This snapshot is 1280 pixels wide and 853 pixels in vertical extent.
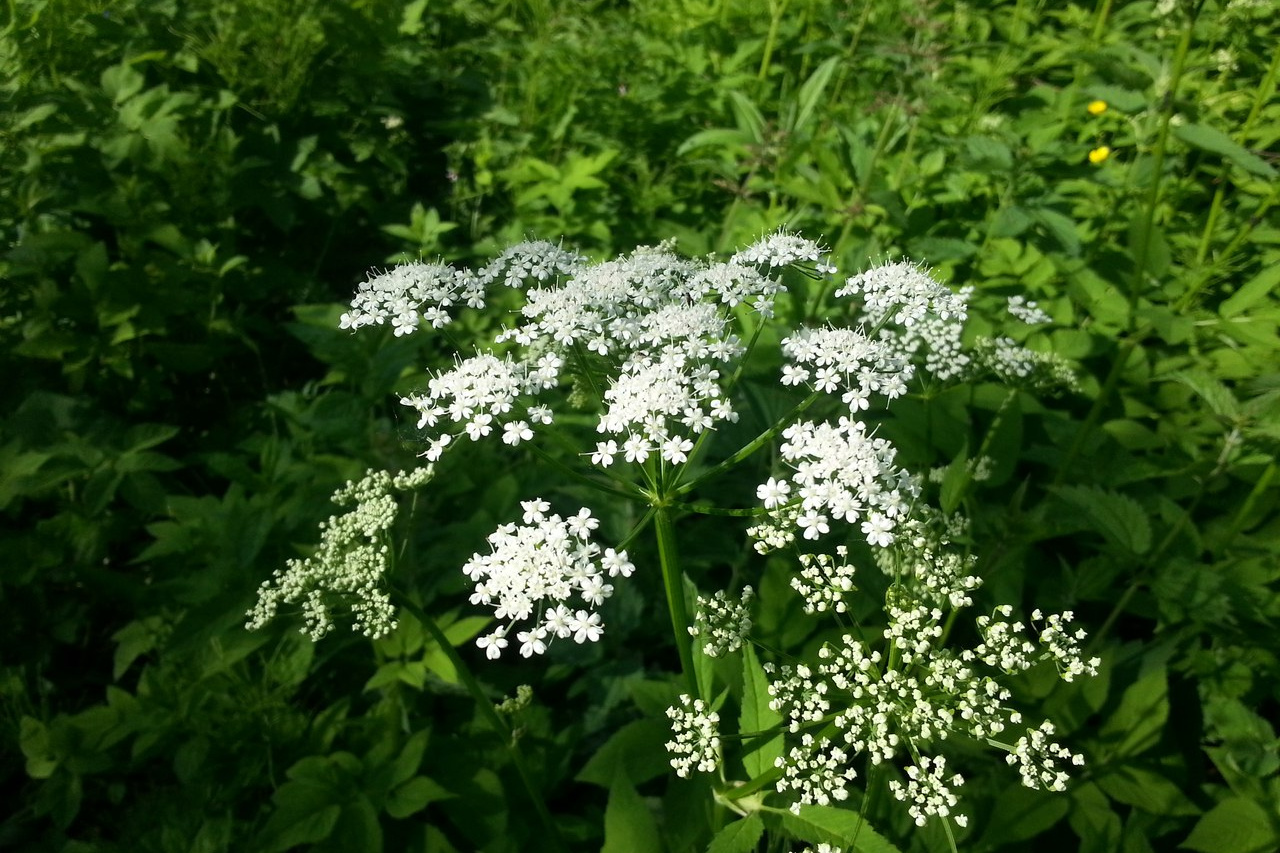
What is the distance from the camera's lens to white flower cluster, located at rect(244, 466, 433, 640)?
239cm

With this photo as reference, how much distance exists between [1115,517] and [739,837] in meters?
2.17

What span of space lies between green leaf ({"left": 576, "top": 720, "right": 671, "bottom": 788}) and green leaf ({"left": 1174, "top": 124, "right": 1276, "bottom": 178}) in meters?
3.16

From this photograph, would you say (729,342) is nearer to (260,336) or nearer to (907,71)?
(907,71)

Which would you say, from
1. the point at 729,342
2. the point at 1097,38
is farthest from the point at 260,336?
the point at 1097,38

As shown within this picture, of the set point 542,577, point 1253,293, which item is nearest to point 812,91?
point 1253,293

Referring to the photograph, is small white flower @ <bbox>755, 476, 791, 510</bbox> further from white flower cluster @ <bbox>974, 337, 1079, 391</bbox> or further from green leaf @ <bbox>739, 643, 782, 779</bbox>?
white flower cluster @ <bbox>974, 337, 1079, 391</bbox>

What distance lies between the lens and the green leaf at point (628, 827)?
7.69 feet

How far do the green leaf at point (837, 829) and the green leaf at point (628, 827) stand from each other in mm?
479

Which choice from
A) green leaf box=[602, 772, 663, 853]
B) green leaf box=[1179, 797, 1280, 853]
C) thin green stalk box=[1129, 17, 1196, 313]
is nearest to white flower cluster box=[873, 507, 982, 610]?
green leaf box=[602, 772, 663, 853]

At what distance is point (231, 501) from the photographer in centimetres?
367

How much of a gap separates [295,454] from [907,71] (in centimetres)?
371

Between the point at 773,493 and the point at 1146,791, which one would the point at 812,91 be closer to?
the point at 773,493

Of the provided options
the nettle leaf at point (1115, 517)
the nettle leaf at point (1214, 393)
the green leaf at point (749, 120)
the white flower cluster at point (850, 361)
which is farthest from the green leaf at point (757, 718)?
the green leaf at point (749, 120)

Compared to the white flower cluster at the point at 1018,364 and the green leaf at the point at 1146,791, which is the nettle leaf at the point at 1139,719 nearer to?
the green leaf at the point at 1146,791
